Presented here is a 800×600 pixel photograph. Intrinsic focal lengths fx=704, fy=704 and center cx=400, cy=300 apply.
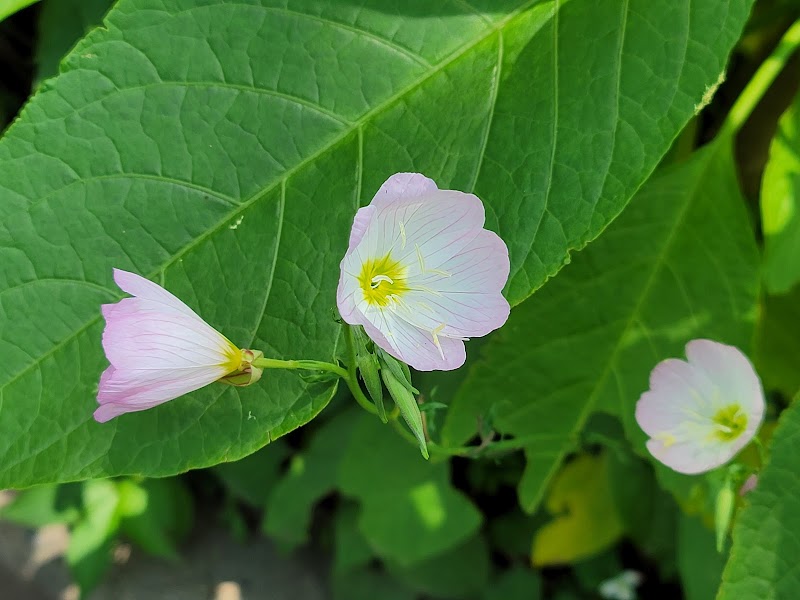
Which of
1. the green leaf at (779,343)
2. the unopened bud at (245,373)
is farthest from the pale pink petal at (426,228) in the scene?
the green leaf at (779,343)

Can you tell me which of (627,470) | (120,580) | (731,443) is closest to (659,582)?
(627,470)

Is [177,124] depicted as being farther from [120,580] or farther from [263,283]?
[120,580]

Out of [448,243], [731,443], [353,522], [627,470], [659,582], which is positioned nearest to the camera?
[448,243]

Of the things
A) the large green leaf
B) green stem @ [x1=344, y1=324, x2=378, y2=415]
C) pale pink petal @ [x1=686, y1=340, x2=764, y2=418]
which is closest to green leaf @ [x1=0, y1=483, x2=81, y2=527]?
the large green leaf

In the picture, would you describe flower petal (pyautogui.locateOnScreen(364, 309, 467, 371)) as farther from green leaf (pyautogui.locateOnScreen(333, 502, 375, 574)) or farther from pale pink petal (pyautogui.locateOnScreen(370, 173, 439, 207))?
green leaf (pyautogui.locateOnScreen(333, 502, 375, 574))

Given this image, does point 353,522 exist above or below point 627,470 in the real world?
below
